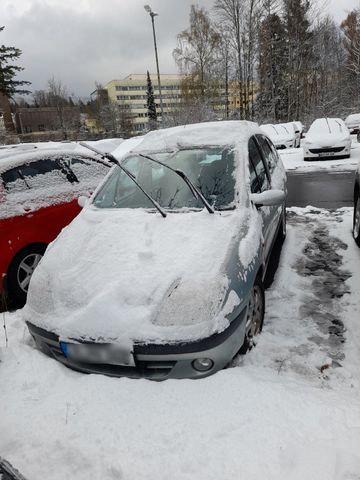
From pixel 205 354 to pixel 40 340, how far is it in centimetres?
130

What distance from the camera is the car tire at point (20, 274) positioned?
4398 mm

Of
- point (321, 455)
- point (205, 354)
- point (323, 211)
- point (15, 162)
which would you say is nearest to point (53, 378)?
point (205, 354)

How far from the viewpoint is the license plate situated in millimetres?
2459

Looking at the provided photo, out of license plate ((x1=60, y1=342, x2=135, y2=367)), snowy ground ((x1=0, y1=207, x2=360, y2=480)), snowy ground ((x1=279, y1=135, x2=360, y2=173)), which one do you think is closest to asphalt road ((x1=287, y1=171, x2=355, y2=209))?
snowy ground ((x1=279, y1=135, x2=360, y2=173))

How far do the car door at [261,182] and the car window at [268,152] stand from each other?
0.25 metres

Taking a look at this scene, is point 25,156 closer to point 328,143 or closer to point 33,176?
point 33,176

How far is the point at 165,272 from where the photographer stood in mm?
2711

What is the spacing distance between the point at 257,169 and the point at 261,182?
0.52ft

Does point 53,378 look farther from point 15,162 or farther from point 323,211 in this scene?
point 323,211

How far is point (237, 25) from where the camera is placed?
31.1 m

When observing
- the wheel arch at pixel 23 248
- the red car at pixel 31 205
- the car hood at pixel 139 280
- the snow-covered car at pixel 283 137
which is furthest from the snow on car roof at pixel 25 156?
the snow-covered car at pixel 283 137

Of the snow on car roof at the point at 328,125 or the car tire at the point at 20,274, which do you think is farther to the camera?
the snow on car roof at the point at 328,125

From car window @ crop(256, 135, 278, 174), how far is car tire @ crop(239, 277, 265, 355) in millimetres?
2003

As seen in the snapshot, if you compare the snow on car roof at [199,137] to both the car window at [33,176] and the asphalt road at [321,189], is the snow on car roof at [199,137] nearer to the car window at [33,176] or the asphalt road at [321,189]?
the car window at [33,176]
